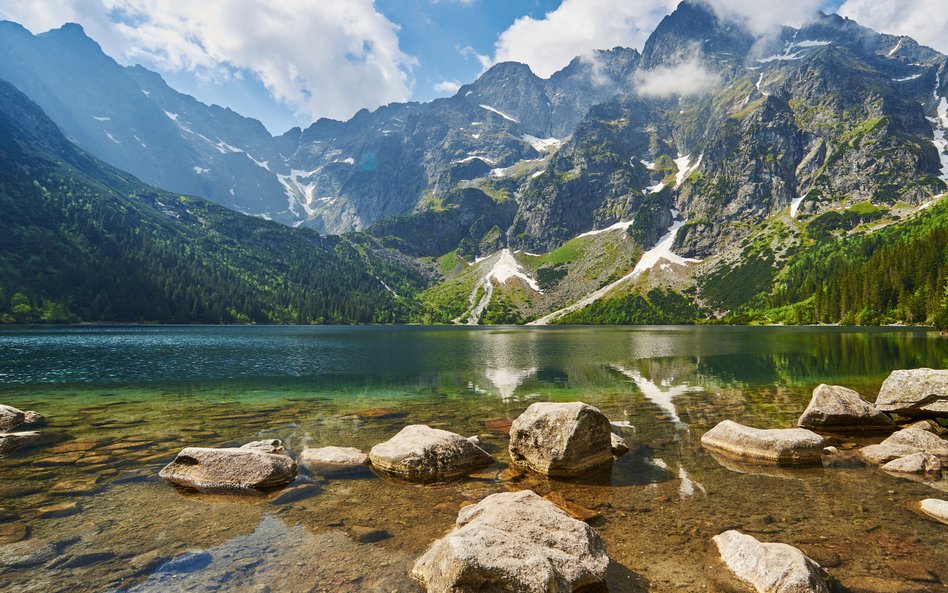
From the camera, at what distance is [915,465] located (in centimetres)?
1673

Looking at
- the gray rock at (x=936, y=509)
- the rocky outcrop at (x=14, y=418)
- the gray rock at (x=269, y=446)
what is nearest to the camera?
the gray rock at (x=936, y=509)

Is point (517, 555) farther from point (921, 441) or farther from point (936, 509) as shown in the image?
point (921, 441)

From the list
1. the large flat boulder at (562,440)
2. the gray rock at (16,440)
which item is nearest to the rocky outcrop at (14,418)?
the gray rock at (16,440)

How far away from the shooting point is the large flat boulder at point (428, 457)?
56.0 ft

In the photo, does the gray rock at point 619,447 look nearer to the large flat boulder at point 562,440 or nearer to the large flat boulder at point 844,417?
the large flat boulder at point 562,440

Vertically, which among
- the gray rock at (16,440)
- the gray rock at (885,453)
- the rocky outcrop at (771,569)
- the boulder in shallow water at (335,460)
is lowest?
the gray rock at (16,440)

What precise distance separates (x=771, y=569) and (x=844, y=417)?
66.3 ft

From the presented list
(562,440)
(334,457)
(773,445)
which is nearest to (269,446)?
(334,457)

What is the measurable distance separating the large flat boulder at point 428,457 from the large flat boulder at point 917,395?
2357cm

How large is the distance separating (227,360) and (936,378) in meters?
76.3

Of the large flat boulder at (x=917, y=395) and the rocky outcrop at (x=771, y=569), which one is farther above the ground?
the large flat boulder at (x=917, y=395)

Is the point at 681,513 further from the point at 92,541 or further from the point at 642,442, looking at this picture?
the point at 92,541

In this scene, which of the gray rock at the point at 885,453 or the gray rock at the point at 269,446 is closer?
the gray rock at the point at 885,453

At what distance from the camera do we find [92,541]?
37.0 feet
